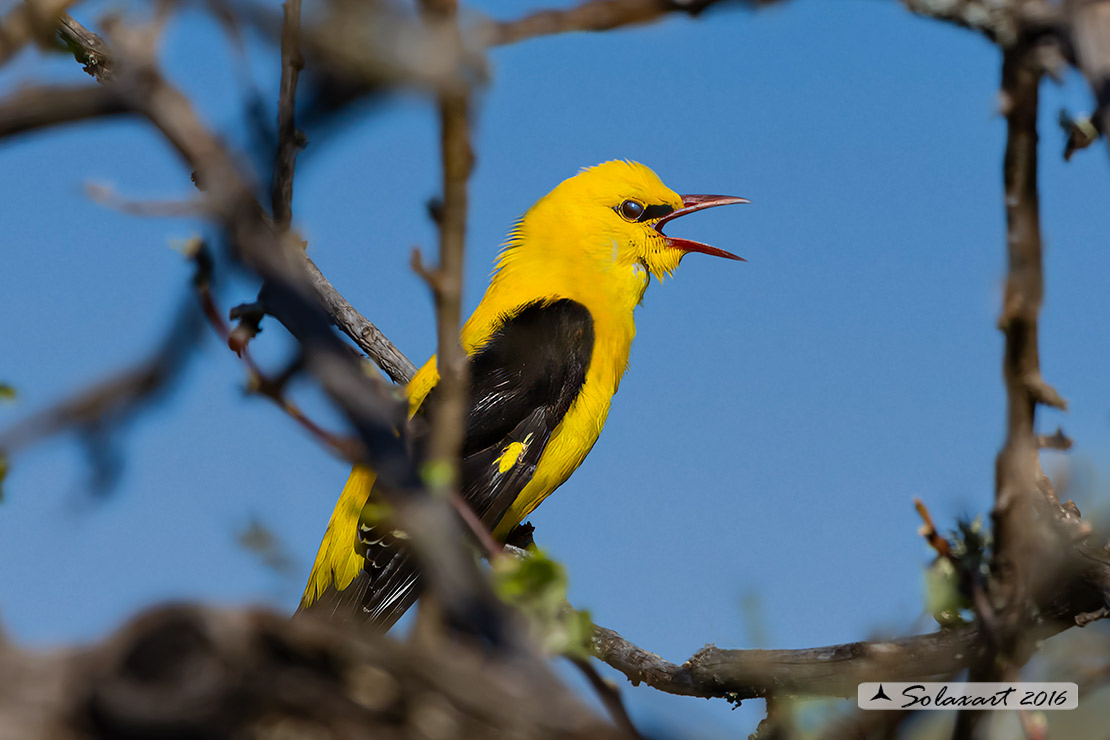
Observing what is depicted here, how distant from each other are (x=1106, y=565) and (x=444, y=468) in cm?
173

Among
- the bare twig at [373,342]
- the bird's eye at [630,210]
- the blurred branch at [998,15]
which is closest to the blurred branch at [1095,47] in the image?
the blurred branch at [998,15]

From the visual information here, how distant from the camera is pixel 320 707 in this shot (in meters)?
0.81

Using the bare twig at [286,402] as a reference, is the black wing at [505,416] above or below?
above

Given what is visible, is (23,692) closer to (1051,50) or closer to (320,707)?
(320,707)

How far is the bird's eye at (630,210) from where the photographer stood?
18.8 ft

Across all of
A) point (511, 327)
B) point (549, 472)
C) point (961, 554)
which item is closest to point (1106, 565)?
point (961, 554)

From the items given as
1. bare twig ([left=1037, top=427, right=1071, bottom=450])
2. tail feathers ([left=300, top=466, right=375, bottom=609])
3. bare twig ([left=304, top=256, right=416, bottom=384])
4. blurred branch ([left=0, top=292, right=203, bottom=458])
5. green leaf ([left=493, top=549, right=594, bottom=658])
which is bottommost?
green leaf ([left=493, top=549, right=594, bottom=658])

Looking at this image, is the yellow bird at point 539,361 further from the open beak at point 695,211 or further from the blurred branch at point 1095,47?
the blurred branch at point 1095,47

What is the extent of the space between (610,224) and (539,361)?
119cm

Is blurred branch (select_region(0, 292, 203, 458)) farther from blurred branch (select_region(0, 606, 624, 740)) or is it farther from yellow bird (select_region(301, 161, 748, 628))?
yellow bird (select_region(301, 161, 748, 628))

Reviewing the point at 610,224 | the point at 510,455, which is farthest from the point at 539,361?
the point at 610,224

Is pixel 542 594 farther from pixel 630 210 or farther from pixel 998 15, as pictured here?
pixel 630 210

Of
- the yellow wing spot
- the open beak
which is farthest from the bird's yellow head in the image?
the yellow wing spot

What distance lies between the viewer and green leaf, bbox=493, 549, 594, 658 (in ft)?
3.39
